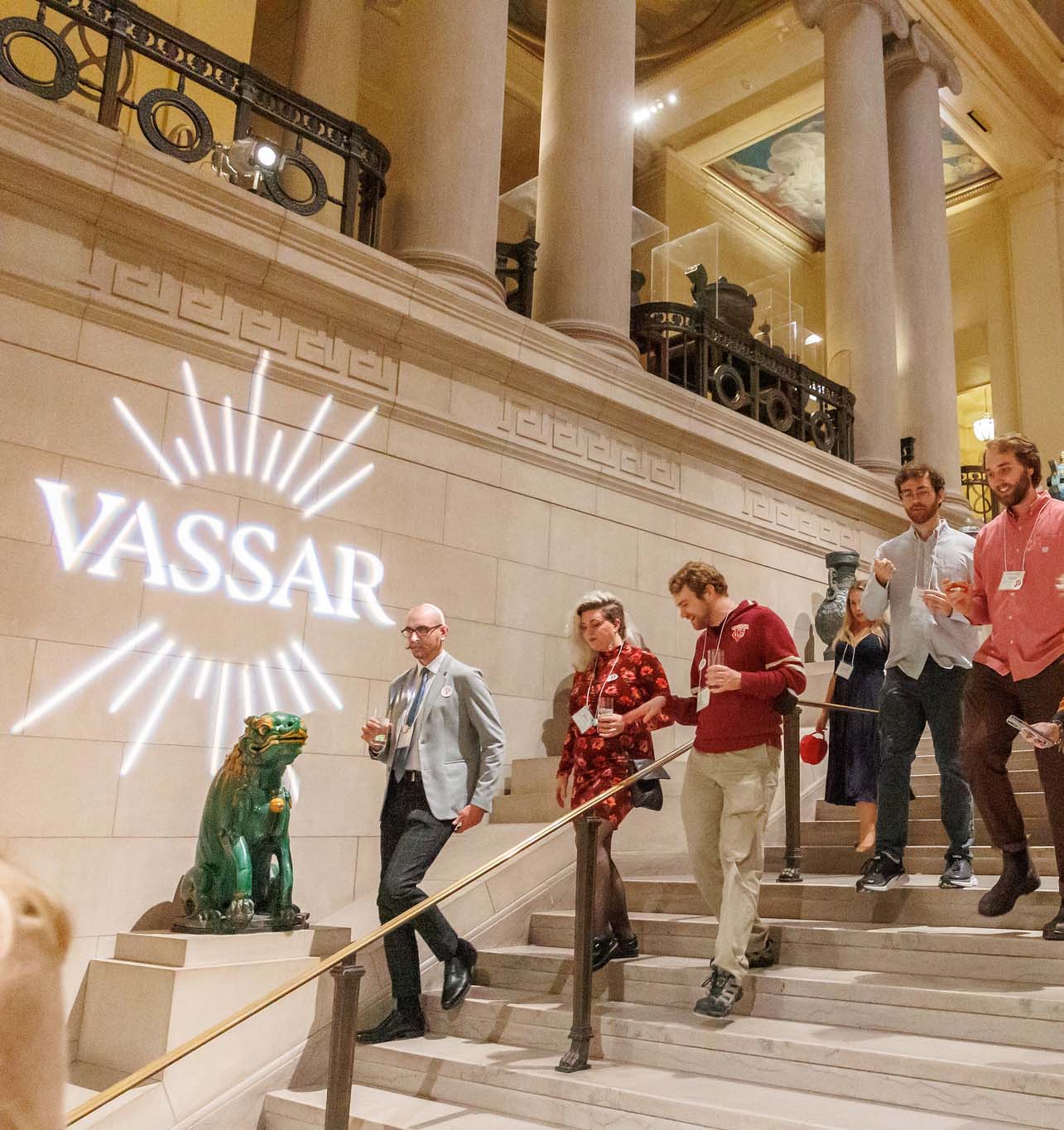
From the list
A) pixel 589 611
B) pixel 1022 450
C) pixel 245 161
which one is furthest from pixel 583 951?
pixel 245 161

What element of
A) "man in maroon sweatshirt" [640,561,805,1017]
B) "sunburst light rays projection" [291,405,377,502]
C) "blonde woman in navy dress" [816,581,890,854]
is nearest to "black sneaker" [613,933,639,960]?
"man in maroon sweatshirt" [640,561,805,1017]

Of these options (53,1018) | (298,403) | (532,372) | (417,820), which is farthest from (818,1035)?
(532,372)

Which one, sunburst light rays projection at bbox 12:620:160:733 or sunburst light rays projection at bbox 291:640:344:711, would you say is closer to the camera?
sunburst light rays projection at bbox 12:620:160:733

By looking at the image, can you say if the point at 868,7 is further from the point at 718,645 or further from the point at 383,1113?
the point at 383,1113

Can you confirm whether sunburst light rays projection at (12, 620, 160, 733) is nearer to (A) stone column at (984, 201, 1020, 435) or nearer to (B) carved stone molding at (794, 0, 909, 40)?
(B) carved stone molding at (794, 0, 909, 40)

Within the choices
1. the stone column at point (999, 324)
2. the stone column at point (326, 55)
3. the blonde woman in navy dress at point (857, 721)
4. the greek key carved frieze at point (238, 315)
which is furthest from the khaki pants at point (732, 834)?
the stone column at point (999, 324)

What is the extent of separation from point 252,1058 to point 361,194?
20.6 ft

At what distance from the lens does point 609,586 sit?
30.2 feet

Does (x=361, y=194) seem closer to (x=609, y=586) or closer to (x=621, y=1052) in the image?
(x=609, y=586)

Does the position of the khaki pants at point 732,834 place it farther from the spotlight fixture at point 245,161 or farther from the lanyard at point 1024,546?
the spotlight fixture at point 245,161

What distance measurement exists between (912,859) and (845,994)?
6.19 feet

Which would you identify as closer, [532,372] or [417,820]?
[417,820]

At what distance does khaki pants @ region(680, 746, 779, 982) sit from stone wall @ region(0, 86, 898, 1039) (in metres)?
2.63

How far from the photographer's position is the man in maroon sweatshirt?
15.2 feet
